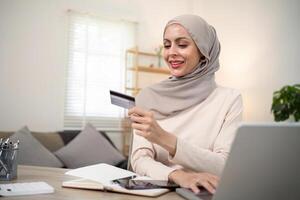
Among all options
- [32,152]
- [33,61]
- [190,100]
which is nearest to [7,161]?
[190,100]

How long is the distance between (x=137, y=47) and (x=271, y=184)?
11.7ft

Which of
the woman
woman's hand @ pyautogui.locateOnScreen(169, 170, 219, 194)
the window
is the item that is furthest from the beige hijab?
the window

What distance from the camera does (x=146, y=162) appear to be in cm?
115

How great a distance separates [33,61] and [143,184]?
9.89ft

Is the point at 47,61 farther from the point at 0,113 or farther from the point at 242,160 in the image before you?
the point at 242,160

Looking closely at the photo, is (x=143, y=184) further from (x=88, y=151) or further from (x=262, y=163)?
(x=88, y=151)

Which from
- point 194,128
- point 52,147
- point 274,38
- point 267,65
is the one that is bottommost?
point 52,147

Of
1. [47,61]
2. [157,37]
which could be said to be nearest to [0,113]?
[47,61]

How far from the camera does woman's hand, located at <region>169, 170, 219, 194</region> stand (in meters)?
0.85

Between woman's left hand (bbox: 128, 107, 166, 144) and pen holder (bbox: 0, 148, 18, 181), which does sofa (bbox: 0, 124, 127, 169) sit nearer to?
pen holder (bbox: 0, 148, 18, 181)

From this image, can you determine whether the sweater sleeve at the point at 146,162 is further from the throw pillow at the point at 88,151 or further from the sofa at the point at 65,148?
the throw pillow at the point at 88,151

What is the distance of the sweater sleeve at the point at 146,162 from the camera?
105cm

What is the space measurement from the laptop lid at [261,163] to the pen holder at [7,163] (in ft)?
2.21

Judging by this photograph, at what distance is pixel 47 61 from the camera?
366 cm
